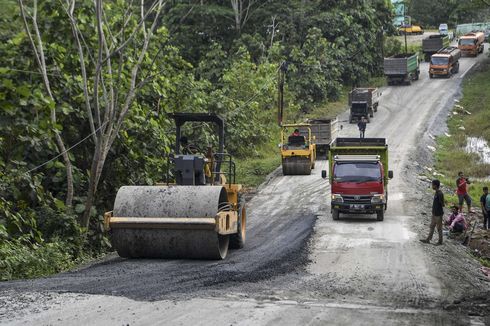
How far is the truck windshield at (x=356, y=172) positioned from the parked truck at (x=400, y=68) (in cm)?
4066

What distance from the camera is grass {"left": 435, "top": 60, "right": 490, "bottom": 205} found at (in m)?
38.6

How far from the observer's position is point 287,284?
15.0m

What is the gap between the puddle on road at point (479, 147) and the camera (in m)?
43.3

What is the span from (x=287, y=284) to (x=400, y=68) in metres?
52.8

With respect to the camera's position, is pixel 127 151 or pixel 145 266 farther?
pixel 127 151

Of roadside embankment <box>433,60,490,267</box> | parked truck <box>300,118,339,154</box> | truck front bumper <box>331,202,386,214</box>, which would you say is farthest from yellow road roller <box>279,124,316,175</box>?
truck front bumper <box>331,202,386,214</box>

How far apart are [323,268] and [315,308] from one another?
15.8 ft

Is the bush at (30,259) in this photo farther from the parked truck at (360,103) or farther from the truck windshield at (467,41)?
the truck windshield at (467,41)

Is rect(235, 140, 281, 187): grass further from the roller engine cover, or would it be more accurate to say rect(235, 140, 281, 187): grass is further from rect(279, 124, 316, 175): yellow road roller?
the roller engine cover

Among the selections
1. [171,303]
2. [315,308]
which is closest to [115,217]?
[171,303]

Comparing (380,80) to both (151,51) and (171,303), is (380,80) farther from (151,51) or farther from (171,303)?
(171,303)

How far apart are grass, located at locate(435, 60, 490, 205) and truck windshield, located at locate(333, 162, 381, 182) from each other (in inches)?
280

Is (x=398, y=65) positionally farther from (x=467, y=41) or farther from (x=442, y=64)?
(x=467, y=41)

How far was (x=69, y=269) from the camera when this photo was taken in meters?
17.0
